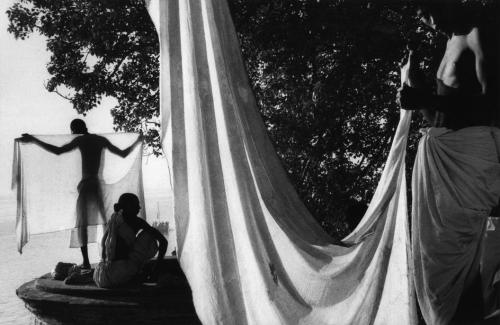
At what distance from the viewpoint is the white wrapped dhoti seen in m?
2.56

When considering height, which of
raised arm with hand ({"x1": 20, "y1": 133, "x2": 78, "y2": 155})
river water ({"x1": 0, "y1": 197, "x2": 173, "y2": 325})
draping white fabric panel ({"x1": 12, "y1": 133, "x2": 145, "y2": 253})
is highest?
raised arm with hand ({"x1": 20, "y1": 133, "x2": 78, "y2": 155})

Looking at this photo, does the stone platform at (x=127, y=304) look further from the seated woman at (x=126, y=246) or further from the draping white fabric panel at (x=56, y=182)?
the draping white fabric panel at (x=56, y=182)

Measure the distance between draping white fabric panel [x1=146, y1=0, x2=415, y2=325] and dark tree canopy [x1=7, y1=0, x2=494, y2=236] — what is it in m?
3.38

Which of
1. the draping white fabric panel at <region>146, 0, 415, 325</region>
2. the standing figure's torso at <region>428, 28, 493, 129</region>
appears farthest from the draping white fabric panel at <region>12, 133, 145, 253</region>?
the standing figure's torso at <region>428, 28, 493, 129</region>

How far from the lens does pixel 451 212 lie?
2.58 metres

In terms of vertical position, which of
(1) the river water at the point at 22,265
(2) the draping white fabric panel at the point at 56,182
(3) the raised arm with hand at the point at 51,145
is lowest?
(1) the river water at the point at 22,265

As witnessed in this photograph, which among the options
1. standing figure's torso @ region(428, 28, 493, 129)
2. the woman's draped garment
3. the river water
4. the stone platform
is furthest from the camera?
the river water

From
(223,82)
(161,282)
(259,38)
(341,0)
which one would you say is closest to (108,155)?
(259,38)

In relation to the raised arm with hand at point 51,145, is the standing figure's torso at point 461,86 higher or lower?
lower

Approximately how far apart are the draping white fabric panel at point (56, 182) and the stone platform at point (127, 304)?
1.84 metres

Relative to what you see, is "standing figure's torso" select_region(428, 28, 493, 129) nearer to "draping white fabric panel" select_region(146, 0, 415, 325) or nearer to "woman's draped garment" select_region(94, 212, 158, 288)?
"draping white fabric panel" select_region(146, 0, 415, 325)

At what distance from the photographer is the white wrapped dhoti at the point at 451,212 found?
8.41ft

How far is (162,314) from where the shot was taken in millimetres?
4105

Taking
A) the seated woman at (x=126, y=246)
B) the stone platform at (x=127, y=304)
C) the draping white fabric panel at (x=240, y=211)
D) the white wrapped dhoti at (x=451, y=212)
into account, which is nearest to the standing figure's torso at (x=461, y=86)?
the white wrapped dhoti at (x=451, y=212)
